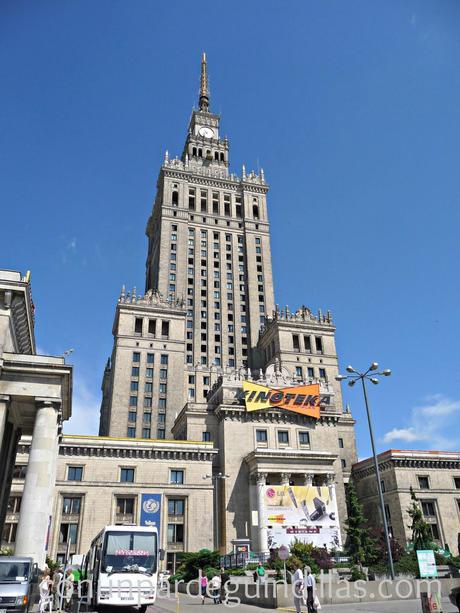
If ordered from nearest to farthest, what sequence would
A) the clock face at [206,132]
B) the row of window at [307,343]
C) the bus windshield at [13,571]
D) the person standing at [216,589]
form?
the bus windshield at [13,571] < the person standing at [216,589] < the row of window at [307,343] < the clock face at [206,132]

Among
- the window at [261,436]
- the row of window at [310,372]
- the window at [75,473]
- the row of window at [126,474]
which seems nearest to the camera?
the window at [75,473]

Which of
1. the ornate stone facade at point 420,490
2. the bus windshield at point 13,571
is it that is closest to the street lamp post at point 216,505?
Answer: the ornate stone facade at point 420,490

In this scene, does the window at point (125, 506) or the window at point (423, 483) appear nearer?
the window at point (125, 506)

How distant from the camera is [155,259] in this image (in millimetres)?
105688

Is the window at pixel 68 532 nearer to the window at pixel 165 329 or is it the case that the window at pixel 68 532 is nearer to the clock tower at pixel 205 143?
the window at pixel 165 329

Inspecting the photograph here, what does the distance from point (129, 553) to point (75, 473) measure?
117 ft

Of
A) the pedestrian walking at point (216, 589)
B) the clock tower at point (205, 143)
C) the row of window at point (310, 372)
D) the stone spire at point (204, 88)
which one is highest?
the stone spire at point (204, 88)

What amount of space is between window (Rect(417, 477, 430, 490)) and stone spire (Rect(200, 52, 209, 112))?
367 ft

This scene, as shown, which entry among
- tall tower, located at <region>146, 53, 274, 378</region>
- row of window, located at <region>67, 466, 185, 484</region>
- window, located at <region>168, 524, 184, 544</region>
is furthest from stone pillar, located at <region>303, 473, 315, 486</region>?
tall tower, located at <region>146, 53, 274, 378</region>

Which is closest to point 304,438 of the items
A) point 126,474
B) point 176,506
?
point 176,506

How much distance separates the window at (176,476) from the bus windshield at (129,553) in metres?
35.4

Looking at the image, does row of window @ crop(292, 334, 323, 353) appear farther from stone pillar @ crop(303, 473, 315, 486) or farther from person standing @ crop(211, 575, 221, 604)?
person standing @ crop(211, 575, 221, 604)

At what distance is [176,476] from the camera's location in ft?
197

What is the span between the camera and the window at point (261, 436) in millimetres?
66088
